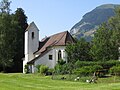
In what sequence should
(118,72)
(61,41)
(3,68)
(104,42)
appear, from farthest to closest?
(3,68) < (61,41) < (104,42) < (118,72)

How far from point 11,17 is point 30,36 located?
7423 mm

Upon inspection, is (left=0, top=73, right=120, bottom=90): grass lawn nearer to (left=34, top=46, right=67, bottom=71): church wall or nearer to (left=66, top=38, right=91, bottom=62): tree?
(left=66, top=38, right=91, bottom=62): tree

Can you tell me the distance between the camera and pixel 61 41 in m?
71.8

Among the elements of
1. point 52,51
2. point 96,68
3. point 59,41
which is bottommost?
point 96,68

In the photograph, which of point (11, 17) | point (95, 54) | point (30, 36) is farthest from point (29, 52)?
point (95, 54)

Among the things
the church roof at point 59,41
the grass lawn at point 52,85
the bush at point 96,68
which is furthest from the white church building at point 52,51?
the grass lawn at point 52,85

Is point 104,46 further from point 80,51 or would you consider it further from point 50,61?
point 50,61

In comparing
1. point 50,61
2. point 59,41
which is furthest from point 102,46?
point 50,61

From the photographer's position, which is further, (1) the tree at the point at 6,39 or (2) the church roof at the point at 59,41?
(1) the tree at the point at 6,39

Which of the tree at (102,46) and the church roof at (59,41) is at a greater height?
the church roof at (59,41)

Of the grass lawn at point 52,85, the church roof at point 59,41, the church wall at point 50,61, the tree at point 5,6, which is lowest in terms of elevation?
the grass lawn at point 52,85

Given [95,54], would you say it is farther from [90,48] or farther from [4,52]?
[4,52]

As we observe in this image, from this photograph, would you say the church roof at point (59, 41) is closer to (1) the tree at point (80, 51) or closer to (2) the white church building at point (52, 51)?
(2) the white church building at point (52, 51)

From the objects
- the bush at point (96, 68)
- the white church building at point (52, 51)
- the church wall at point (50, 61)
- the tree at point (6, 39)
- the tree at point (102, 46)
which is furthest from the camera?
the tree at point (6, 39)
